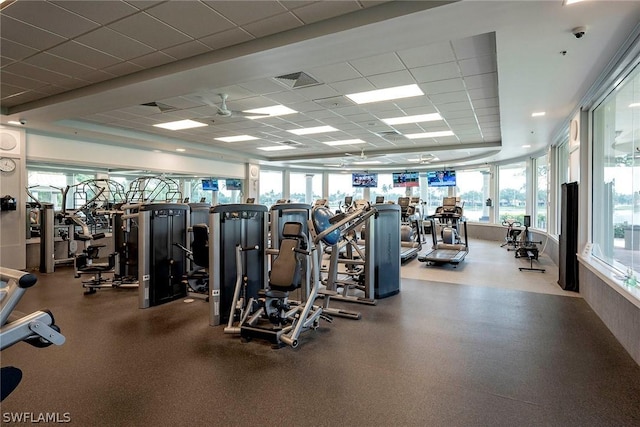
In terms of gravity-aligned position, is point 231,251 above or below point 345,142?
below

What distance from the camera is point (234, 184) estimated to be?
12.6m

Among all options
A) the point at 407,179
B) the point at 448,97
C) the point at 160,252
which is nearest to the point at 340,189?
the point at 407,179

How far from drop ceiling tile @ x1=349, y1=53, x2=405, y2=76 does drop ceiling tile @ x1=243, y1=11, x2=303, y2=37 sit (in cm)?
111

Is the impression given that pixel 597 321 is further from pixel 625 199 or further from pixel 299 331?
pixel 299 331

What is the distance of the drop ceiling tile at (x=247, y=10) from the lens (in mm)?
3096

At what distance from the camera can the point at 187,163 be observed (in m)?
10.7

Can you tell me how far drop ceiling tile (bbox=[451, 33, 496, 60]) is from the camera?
3771mm

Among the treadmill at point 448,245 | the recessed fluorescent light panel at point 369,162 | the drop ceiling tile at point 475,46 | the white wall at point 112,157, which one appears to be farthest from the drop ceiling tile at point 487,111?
the white wall at point 112,157

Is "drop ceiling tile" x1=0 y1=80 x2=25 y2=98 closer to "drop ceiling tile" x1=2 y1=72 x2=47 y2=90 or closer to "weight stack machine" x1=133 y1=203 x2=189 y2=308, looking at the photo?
"drop ceiling tile" x1=2 y1=72 x2=47 y2=90

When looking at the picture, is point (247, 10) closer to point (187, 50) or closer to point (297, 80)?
point (187, 50)

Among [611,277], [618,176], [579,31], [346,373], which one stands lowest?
[346,373]

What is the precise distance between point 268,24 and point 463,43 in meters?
2.15

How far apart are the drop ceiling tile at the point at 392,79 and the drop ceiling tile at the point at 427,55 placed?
29cm

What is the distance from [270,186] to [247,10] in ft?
38.1
